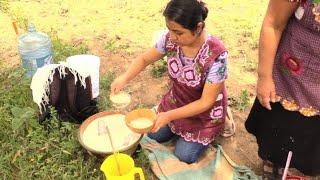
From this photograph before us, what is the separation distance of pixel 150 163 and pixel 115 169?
39 cm

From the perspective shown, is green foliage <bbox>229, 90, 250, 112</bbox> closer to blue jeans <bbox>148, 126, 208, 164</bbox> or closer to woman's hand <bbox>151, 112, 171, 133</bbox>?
blue jeans <bbox>148, 126, 208, 164</bbox>

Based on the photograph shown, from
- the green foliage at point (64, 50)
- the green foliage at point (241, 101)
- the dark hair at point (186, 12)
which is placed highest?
the dark hair at point (186, 12)

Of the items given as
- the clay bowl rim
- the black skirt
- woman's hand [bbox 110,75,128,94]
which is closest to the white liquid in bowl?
the clay bowl rim

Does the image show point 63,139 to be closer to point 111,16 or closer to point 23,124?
point 23,124

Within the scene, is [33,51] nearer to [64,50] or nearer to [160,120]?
[64,50]

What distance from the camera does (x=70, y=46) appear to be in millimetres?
4031

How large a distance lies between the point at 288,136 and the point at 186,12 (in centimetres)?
93

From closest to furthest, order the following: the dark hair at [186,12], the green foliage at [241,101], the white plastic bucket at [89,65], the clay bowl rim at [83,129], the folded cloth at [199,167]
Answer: the dark hair at [186,12] < the clay bowl rim at [83,129] < the folded cloth at [199,167] < the white plastic bucket at [89,65] < the green foliage at [241,101]

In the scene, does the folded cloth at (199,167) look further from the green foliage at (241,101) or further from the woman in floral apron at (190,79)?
the green foliage at (241,101)

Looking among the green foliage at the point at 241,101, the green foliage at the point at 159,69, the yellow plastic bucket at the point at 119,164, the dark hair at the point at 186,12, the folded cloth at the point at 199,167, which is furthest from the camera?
the green foliage at the point at 159,69

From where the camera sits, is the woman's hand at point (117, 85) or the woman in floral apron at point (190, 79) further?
the woman's hand at point (117, 85)

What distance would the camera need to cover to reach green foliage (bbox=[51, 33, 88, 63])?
12.6 ft

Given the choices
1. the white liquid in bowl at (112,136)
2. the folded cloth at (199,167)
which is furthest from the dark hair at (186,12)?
the folded cloth at (199,167)

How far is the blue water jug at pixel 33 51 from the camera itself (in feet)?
11.3
